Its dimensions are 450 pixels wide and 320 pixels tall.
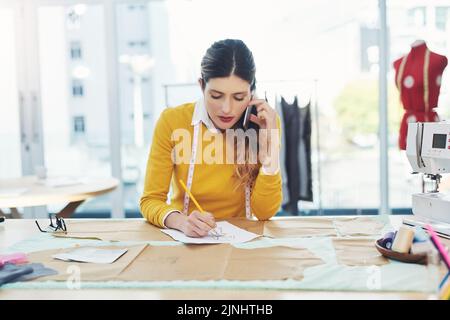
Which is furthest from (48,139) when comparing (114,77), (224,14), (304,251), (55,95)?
(304,251)

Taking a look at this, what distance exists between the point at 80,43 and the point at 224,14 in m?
1.54

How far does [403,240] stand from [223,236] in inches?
21.3

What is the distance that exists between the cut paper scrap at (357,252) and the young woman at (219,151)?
1.54 feet

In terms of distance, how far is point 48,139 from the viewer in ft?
15.4

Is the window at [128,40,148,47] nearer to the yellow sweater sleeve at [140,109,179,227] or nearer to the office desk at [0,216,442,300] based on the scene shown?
the yellow sweater sleeve at [140,109,179,227]

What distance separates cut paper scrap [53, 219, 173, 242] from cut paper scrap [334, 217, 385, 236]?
1.87 ft

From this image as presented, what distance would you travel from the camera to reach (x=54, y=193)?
2826mm

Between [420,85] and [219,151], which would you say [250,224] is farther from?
[420,85]

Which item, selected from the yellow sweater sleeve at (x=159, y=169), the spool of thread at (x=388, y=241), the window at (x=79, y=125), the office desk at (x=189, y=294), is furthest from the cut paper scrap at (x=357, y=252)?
the window at (x=79, y=125)

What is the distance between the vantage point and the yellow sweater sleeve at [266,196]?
1873mm

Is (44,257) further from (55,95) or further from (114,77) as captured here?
(55,95)

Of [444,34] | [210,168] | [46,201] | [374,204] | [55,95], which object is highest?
[444,34]

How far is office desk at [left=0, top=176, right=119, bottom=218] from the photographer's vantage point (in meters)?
2.73

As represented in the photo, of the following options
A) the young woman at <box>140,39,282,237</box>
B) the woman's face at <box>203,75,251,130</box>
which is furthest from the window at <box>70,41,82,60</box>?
the woman's face at <box>203,75,251,130</box>
